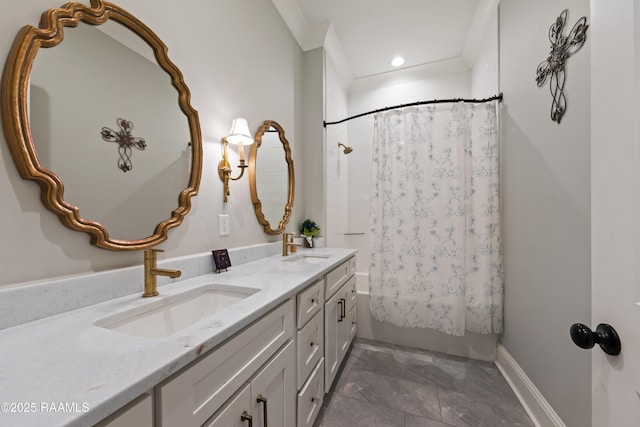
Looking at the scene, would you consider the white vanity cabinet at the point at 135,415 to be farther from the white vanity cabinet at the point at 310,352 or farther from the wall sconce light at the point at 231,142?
the wall sconce light at the point at 231,142

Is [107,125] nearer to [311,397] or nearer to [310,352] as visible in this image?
[310,352]

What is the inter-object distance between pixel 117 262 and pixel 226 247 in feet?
1.80

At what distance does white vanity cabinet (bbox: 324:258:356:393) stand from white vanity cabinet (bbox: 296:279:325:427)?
0.29ft

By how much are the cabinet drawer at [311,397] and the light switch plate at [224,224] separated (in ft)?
2.81

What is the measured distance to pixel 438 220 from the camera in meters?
2.02

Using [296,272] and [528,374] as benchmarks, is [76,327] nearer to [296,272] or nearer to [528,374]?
[296,272]

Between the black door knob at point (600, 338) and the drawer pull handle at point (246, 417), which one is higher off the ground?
the black door knob at point (600, 338)

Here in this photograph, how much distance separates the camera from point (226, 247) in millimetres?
1416

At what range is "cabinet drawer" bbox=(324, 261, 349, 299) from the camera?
1.49 m

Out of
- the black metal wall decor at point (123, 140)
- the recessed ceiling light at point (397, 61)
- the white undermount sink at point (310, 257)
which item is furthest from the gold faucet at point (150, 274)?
the recessed ceiling light at point (397, 61)

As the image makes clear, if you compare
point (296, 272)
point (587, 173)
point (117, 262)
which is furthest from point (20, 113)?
point (587, 173)

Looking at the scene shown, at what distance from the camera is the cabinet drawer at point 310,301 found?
1102 mm

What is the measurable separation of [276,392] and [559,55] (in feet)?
6.20

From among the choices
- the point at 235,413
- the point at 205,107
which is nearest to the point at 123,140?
the point at 205,107
